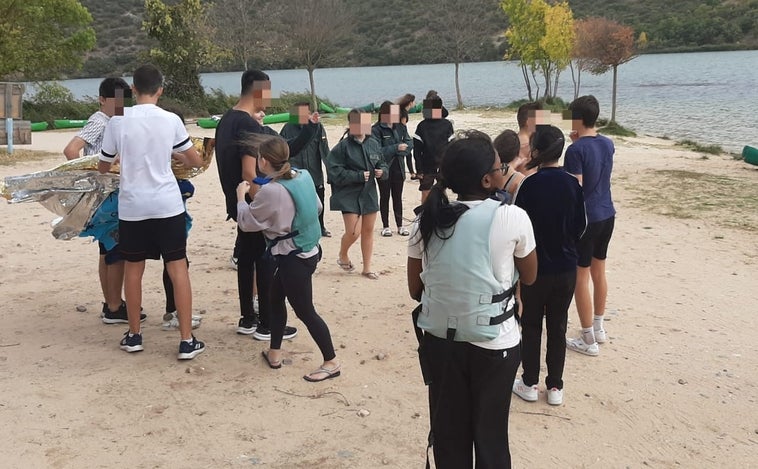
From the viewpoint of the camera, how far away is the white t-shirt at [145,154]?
166 inches

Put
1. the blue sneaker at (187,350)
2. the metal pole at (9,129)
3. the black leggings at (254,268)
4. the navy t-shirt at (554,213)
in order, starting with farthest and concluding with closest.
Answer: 1. the metal pole at (9,129)
2. the black leggings at (254,268)
3. the blue sneaker at (187,350)
4. the navy t-shirt at (554,213)

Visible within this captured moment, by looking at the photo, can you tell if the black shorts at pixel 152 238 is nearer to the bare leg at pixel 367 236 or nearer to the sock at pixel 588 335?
the bare leg at pixel 367 236

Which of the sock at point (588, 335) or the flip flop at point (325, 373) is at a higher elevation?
the sock at point (588, 335)

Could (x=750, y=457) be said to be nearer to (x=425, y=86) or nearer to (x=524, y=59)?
(x=524, y=59)

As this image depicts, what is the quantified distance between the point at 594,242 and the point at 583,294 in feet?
1.27

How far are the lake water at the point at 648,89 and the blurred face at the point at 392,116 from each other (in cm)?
1593

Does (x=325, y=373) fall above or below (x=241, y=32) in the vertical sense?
below

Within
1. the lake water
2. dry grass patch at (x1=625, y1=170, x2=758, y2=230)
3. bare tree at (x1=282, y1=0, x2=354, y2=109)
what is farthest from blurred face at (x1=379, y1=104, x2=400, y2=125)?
bare tree at (x1=282, y1=0, x2=354, y2=109)

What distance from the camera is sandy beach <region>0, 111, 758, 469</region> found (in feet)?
12.0

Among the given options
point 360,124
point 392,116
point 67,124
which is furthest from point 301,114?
point 67,124

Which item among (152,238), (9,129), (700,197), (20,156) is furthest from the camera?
(20,156)

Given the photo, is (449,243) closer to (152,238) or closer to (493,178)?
(493,178)

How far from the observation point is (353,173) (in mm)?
6535

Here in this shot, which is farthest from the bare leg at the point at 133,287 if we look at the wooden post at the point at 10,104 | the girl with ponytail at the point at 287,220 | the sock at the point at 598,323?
the wooden post at the point at 10,104
